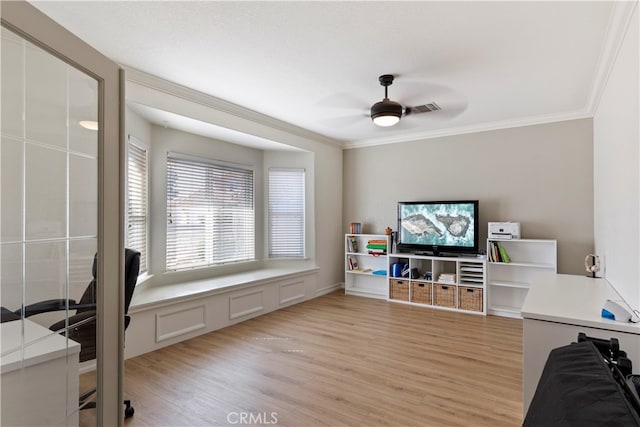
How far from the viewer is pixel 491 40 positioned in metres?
2.41

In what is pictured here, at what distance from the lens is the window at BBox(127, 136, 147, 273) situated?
3395 millimetres

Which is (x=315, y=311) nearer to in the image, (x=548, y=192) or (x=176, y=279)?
(x=176, y=279)

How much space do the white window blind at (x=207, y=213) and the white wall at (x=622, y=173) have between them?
13.6 ft

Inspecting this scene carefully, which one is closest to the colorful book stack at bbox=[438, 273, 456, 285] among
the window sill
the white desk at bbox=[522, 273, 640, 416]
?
the window sill

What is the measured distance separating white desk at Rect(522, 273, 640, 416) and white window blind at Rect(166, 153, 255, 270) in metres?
3.64

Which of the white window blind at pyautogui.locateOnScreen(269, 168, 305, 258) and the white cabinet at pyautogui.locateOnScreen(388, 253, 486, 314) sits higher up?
the white window blind at pyautogui.locateOnScreen(269, 168, 305, 258)

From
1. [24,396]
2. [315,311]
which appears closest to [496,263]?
[315,311]

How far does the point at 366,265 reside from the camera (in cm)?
564

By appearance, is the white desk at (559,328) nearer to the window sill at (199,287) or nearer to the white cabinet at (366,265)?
the window sill at (199,287)

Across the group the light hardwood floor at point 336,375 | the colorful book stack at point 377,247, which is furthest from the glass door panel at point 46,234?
the colorful book stack at point 377,247

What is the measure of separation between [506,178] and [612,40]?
7.78 ft

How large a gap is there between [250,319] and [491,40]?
12.4ft

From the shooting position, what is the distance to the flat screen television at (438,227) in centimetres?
449

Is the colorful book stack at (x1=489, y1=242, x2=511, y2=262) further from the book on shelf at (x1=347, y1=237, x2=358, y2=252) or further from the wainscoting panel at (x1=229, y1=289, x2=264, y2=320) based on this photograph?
the wainscoting panel at (x1=229, y1=289, x2=264, y2=320)
